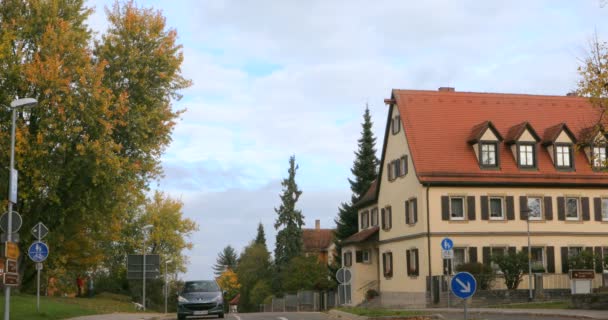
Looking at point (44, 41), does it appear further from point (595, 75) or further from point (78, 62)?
point (595, 75)

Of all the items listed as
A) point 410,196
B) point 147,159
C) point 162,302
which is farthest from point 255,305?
point 147,159

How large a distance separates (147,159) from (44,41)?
272 inches

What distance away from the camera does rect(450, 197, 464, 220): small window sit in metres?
45.6

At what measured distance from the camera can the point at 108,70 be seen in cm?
3666

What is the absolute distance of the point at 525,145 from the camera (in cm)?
4731

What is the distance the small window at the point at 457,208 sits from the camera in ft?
150

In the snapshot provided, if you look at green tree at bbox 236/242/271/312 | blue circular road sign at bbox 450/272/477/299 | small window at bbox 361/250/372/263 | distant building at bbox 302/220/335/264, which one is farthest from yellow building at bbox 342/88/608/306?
distant building at bbox 302/220/335/264

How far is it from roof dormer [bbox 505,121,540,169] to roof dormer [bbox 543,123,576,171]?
47.6 inches

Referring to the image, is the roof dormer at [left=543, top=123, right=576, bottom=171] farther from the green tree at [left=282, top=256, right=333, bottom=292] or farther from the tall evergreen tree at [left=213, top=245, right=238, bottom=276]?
the tall evergreen tree at [left=213, top=245, right=238, bottom=276]

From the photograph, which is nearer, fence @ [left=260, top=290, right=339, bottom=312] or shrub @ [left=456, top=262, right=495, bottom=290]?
shrub @ [left=456, top=262, right=495, bottom=290]

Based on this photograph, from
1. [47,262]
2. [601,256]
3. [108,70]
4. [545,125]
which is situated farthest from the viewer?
[545,125]

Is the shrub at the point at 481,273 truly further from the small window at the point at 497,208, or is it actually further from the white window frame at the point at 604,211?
the white window frame at the point at 604,211

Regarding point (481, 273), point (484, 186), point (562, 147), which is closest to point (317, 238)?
point (562, 147)

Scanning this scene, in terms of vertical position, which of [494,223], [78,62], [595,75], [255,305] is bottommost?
[255,305]
